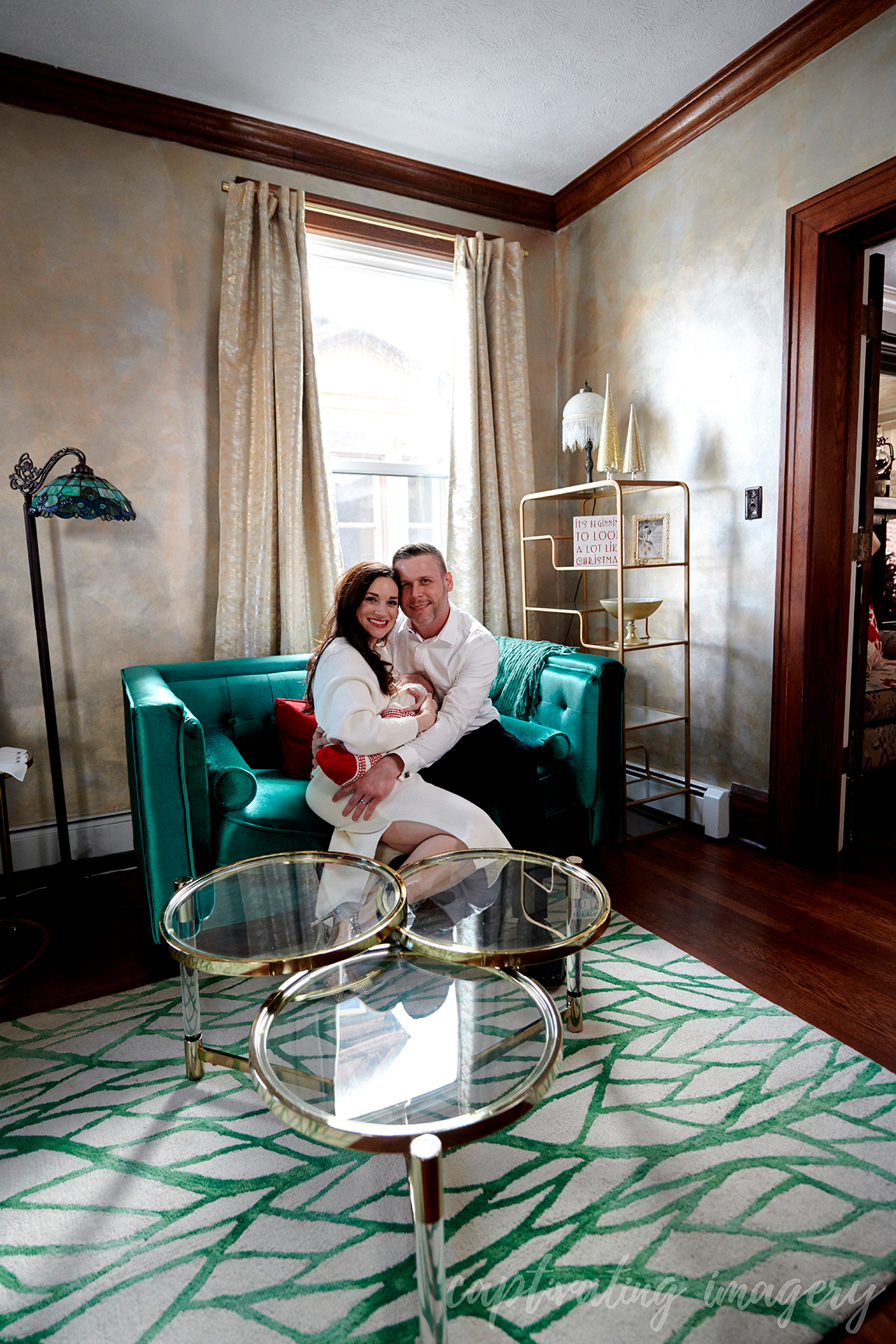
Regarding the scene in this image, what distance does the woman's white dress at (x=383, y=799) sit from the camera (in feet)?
6.50

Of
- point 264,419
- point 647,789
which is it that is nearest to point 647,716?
point 647,789

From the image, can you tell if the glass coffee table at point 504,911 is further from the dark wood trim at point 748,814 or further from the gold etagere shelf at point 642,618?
the dark wood trim at point 748,814

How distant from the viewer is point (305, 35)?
2461 mm

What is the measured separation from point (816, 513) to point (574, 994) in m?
1.86

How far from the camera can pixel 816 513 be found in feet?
8.55

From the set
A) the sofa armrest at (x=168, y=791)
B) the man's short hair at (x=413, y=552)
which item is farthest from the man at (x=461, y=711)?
the sofa armrest at (x=168, y=791)

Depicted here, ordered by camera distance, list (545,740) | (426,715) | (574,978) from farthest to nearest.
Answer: (545,740) → (426,715) → (574,978)

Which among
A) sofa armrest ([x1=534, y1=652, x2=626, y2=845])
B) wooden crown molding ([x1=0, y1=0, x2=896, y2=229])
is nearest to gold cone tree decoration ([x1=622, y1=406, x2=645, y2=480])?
sofa armrest ([x1=534, y1=652, x2=626, y2=845])

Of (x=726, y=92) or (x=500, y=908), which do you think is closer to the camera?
(x=500, y=908)

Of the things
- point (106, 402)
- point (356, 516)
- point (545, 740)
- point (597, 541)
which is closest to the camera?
point (545, 740)

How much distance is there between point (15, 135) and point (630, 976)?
3457 mm

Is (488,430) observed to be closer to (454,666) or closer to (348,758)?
(454,666)

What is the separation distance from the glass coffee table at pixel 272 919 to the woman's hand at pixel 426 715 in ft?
1.73

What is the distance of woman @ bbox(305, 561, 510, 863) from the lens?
1.98 metres
